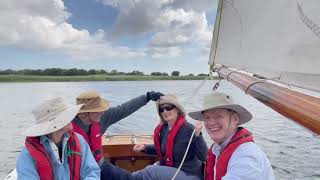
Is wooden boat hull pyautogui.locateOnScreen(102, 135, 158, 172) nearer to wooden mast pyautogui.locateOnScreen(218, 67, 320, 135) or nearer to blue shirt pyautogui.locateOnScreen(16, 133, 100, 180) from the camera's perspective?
blue shirt pyautogui.locateOnScreen(16, 133, 100, 180)

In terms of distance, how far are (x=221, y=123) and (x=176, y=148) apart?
4.11ft

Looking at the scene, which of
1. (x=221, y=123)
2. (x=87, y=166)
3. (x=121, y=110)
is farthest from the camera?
(x=121, y=110)

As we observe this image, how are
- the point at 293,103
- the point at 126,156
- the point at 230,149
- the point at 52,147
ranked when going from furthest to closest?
the point at 126,156 → the point at 52,147 → the point at 230,149 → the point at 293,103

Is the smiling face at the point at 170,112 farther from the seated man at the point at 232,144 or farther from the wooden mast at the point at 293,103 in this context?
the wooden mast at the point at 293,103

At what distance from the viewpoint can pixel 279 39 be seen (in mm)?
1703

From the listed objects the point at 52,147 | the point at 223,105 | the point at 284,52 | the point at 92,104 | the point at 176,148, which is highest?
the point at 284,52

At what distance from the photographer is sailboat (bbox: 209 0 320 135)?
1.28 m

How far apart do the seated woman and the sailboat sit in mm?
641

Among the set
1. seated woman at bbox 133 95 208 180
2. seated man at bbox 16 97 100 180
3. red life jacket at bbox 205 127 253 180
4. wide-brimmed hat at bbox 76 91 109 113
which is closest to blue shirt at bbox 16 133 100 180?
seated man at bbox 16 97 100 180

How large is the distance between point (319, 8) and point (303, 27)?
0.17 metres

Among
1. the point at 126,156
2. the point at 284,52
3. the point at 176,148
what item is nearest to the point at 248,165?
the point at 284,52

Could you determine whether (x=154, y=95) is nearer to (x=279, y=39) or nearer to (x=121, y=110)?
(x=121, y=110)

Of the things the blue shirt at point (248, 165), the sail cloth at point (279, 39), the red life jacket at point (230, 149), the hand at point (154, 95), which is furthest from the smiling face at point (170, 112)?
the blue shirt at point (248, 165)

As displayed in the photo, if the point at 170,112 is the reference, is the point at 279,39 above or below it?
above
